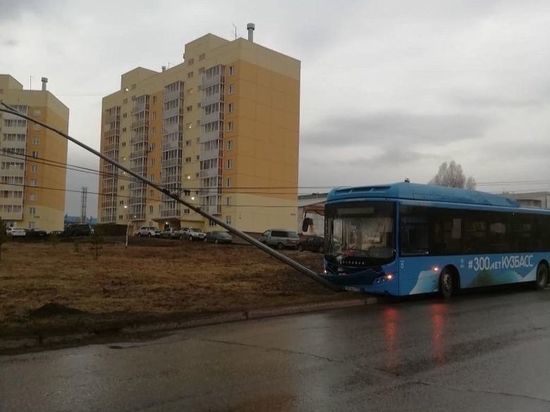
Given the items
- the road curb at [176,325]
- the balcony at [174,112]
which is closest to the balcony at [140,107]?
the balcony at [174,112]

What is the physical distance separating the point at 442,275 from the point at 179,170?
80.5 m

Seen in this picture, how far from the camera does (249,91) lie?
81.8 m

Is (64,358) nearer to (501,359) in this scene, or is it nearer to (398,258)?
(501,359)

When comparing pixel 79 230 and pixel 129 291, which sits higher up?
pixel 79 230

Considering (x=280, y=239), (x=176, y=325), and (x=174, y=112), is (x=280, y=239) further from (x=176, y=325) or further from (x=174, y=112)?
(x=174, y=112)

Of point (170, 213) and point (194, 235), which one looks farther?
point (170, 213)

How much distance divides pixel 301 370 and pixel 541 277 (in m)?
16.8

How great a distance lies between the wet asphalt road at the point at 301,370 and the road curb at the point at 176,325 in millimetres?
475

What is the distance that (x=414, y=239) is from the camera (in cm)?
1627

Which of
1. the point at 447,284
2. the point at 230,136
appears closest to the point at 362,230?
the point at 447,284

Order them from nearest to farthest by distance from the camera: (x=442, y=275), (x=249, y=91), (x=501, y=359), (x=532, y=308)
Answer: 1. (x=501, y=359)
2. (x=532, y=308)
3. (x=442, y=275)
4. (x=249, y=91)

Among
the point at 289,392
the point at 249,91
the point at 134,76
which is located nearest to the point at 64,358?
the point at 289,392

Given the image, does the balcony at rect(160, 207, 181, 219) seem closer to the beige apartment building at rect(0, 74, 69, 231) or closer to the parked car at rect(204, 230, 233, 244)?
the parked car at rect(204, 230, 233, 244)

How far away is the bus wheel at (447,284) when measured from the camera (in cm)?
1723
